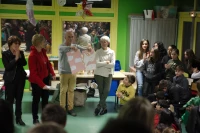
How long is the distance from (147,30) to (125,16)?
0.70 m

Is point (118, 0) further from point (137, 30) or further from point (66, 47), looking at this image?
point (66, 47)

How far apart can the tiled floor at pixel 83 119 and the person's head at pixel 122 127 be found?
3.86 metres

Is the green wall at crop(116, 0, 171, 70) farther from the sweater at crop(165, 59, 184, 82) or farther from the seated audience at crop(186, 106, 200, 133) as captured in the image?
the seated audience at crop(186, 106, 200, 133)

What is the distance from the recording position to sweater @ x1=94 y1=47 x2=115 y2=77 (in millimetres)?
6016

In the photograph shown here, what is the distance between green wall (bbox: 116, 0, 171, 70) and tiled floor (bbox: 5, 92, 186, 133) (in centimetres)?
153

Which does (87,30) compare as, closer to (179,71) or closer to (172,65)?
(172,65)

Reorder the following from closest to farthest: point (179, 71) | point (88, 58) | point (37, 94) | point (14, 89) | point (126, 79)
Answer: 1. point (14, 89)
2. point (37, 94)
3. point (179, 71)
4. point (88, 58)
5. point (126, 79)

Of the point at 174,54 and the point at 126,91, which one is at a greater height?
the point at 174,54

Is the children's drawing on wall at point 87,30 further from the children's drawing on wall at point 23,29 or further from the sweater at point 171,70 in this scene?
the sweater at point 171,70

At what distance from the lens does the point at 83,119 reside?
587 centimetres

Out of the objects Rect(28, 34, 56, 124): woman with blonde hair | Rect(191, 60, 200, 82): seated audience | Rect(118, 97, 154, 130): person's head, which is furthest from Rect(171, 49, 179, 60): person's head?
Rect(118, 97, 154, 130): person's head

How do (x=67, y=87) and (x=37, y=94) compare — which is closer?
(x=37, y=94)

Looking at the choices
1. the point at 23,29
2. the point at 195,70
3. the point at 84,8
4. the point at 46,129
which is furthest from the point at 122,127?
the point at 23,29

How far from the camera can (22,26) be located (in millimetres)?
7766
